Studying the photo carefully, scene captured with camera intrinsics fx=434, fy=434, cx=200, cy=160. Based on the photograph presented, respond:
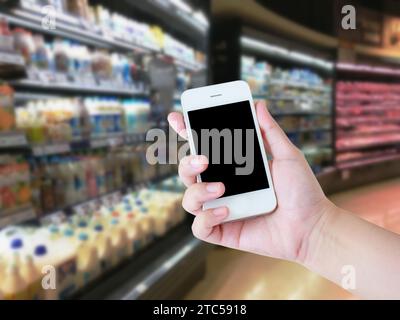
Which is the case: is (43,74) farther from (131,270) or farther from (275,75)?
(275,75)

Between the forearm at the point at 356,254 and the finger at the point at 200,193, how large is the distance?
208mm

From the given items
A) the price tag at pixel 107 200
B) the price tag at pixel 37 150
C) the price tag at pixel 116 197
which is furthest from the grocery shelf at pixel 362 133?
the price tag at pixel 37 150

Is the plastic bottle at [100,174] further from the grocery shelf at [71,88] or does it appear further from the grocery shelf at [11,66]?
the grocery shelf at [11,66]

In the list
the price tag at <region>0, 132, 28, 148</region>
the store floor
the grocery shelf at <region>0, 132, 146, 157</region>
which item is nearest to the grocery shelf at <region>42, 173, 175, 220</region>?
the grocery shelf at <region>0, 132, 146, 157</region>

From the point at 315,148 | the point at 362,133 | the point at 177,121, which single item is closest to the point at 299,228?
the point at 177,121

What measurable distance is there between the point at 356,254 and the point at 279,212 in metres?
0.15

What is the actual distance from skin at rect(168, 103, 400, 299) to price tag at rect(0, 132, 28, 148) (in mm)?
845

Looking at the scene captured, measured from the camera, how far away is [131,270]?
83.4 inches

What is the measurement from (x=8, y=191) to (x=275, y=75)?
4094 millimetres

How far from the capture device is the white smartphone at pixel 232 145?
799mm

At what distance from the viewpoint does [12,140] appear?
1414mm

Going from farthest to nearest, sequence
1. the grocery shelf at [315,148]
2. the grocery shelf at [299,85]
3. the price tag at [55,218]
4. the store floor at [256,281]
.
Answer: the grocery shelf at [315,148]
the grocery shelf at [299,85]
the store floor at [256,281]
the price tag at [55,218]

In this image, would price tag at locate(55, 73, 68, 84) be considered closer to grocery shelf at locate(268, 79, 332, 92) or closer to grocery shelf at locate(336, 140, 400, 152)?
grocery shelf at locate(268, 79, 332, 92)

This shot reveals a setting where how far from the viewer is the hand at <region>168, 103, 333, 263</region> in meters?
0.76
